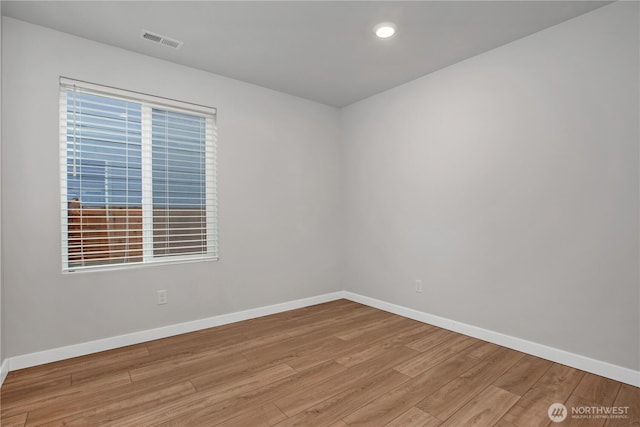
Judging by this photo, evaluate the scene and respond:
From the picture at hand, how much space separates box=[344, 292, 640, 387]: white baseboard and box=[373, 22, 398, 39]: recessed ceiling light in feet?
8.62

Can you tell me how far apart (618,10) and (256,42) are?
102 inches

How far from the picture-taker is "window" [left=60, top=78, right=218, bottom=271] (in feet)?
8.71

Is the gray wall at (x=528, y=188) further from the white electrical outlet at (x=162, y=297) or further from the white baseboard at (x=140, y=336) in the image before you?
the white electrical outlet at (x=162, y=297)

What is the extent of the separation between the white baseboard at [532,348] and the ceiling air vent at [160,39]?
334 cm

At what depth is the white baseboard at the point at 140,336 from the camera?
2.43 m

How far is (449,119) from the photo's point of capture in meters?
3.17

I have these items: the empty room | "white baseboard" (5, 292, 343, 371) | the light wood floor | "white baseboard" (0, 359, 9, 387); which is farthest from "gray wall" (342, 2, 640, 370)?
"white baseboard" (0, 359, 9, 387)

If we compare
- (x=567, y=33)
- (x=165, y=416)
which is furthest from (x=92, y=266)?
(x=567, y=33)

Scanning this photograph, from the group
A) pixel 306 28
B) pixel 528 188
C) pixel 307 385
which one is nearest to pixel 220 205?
pixel 306 28

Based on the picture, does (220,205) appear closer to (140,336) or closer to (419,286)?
(140,336)

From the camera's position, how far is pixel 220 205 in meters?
3.35

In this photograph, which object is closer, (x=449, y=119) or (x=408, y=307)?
(x=449, y=119)

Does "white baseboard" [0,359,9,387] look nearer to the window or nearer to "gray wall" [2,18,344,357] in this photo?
"gray wall" [2,18,344,357]

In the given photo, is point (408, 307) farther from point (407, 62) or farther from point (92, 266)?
point (92, 266)
